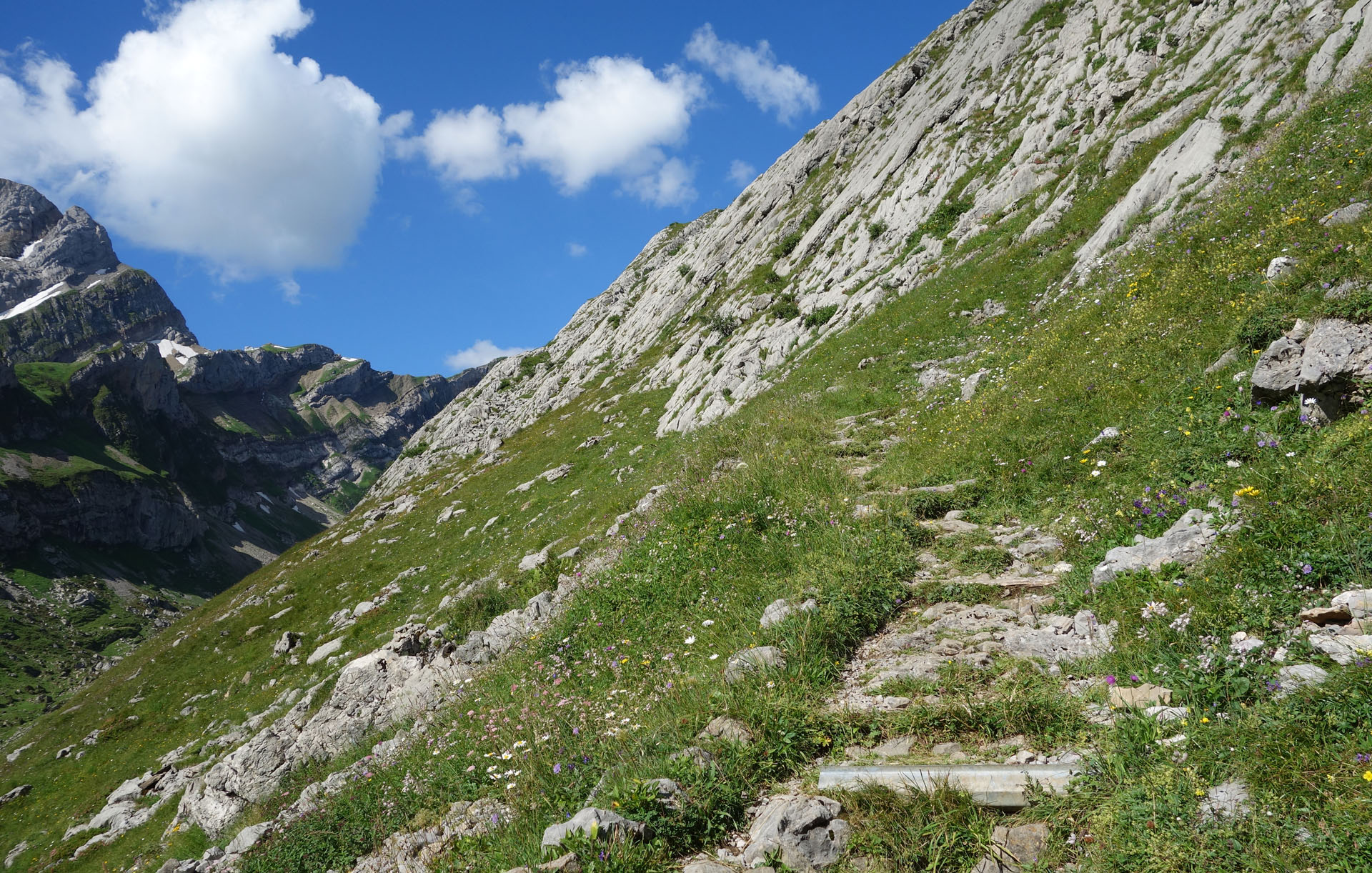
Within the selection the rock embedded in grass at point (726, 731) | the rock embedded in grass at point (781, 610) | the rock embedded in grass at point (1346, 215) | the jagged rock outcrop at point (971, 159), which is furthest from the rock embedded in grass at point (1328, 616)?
the jagged rock outcrop at point (971, 159)

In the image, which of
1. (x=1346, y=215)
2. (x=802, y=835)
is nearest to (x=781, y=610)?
(x=802, y=835)

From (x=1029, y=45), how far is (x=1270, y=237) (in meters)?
44.3

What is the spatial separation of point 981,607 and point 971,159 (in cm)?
3883

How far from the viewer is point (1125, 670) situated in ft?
17.0

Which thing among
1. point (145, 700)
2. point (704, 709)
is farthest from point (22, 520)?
point (704, 709)

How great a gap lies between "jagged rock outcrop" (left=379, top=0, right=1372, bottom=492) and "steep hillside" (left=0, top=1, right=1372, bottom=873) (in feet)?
1.20

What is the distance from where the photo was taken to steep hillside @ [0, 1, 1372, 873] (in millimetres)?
4285

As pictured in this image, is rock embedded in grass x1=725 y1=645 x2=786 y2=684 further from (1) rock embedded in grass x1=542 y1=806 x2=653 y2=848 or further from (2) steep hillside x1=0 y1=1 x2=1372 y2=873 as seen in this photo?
(1) rock embedded in grass x1=542 y1=806 x2=653 y2=848

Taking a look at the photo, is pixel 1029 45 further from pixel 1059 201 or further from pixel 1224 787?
pixel 1224 787

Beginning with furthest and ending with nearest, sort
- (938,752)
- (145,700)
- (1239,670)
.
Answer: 1. (145,700)
2. (938,752)
3. (1239,670)

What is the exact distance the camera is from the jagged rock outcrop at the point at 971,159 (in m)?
18.9

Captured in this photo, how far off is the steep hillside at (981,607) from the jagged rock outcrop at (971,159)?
0.37 meters

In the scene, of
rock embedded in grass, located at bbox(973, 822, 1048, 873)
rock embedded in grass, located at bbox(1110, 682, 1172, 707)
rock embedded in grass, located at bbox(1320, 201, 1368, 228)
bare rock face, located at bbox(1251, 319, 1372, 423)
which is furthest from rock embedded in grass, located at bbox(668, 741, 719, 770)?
rock embedded in grass, located at bbox(1320, 201, 1368, 228)

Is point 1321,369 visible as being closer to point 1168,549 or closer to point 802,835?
point 1168,549
